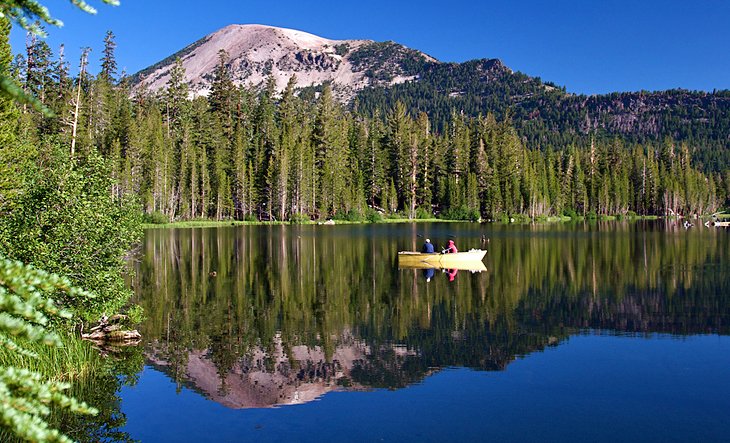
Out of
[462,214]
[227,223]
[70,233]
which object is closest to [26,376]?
[70,233]

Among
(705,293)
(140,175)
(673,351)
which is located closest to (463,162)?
(140,175)

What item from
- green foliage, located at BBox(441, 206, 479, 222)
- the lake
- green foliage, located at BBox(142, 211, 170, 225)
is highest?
green foliage, located at BBox(441, 206, 479, 222)

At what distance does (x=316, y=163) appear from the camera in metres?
119

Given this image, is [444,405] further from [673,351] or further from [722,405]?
[673,351]

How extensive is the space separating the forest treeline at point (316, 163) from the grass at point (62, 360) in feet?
217

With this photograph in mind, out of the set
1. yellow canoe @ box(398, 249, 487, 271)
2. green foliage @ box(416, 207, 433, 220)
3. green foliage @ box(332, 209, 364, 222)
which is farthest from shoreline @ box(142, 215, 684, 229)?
yellow canoe @ box(398, 249, 487, 271)

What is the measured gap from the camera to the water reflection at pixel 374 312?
17.3m

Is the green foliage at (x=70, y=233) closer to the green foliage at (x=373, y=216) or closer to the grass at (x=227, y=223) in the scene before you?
the grass at (x=227, y=223)

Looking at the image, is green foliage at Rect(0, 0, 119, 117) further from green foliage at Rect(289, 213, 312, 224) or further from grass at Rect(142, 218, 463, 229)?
green foliage at Rect(289, 213, 312, 224)

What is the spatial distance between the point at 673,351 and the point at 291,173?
9151 cm

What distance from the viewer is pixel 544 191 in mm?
131750

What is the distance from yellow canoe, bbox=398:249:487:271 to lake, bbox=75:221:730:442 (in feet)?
11.4

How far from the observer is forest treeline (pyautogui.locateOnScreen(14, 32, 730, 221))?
91625 millimetres

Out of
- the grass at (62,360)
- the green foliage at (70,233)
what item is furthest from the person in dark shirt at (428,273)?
the grass at (62,360)
